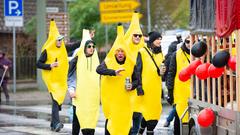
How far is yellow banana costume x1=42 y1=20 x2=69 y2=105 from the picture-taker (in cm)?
1395

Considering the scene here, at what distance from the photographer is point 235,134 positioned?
25.2ft

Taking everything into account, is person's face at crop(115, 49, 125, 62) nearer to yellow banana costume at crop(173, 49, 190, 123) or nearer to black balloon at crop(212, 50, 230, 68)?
yellow banana costume at crop(173, 49, 190, 123)

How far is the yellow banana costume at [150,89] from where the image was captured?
37.8 feet

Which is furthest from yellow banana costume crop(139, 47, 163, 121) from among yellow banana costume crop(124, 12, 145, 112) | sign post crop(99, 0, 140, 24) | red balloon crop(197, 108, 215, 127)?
sign post crop(99, 0, 140, 24)

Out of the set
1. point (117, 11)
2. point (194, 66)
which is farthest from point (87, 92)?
point (117, 11)

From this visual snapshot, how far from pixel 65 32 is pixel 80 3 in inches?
209

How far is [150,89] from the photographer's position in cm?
1152

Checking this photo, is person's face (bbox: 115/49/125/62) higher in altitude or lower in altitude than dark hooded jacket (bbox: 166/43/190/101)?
higher

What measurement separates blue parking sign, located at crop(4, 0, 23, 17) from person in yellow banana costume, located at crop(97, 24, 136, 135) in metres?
14.2

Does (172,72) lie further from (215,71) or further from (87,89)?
(215,71)

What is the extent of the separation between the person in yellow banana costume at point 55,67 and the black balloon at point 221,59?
20.8ft

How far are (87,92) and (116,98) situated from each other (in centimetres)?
91

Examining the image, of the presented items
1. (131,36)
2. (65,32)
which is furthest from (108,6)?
(131,36)

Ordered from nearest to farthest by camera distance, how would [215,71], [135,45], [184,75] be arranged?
[215,71] → [184,75] → [135,45]
